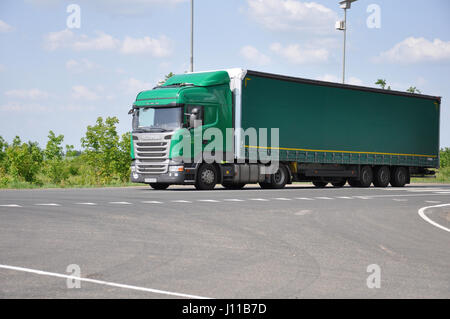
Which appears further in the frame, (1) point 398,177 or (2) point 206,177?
(1) point 398,177

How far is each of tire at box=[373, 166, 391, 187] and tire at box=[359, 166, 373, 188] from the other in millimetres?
469

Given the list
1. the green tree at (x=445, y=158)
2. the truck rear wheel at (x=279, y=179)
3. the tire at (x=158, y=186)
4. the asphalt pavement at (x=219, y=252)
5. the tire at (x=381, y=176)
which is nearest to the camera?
the asphalt pavement at (x=219, y=252)

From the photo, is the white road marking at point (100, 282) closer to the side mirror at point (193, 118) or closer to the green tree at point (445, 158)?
the side mirror at point (193, 118)

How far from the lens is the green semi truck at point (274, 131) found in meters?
23.7

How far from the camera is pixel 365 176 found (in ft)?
101

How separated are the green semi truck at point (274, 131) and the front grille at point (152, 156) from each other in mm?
36

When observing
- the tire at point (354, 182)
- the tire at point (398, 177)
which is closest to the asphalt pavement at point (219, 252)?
the tire at point (354, 182)

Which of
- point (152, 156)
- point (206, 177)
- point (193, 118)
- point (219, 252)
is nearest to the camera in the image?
point (219, 252)

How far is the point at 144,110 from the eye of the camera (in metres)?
24.1

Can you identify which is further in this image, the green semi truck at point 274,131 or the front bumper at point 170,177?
the green semi truck at point 274,131

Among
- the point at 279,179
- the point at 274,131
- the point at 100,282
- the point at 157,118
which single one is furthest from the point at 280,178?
the point at 100,282

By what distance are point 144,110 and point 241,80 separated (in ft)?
12.6

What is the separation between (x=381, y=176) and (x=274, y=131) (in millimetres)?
7964

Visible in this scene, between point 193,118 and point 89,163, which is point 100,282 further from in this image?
point 89,163
